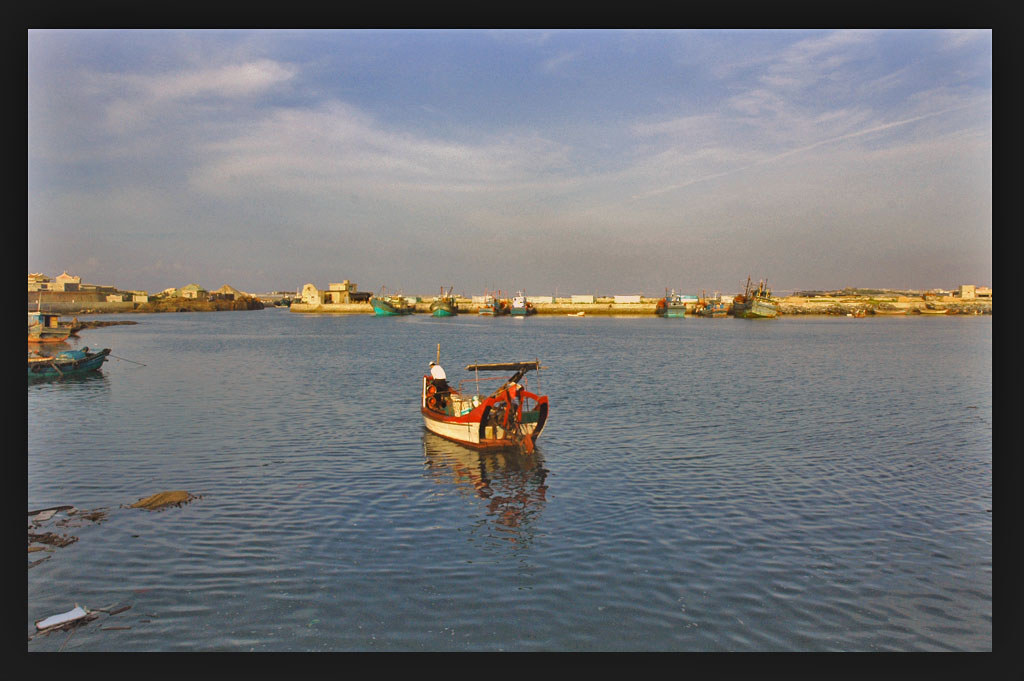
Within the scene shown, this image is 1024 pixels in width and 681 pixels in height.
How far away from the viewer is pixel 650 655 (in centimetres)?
1012

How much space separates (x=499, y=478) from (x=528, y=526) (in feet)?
17.7

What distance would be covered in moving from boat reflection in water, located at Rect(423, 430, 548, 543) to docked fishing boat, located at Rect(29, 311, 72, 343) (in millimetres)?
54320

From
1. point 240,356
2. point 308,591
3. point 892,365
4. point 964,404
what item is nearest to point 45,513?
point 308,591

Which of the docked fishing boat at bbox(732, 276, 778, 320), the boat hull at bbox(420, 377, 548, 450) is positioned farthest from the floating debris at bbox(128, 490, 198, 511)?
the docked fishing boat at bbox(732, 276, 778, 320)

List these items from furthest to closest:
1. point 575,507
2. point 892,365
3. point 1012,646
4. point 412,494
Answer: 1. point 892,365
2. point 412,494
3. point 575,507
4. point 1012,646

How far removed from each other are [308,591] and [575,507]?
8.96 metres

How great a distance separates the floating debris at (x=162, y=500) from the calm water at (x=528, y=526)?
1.39 feet

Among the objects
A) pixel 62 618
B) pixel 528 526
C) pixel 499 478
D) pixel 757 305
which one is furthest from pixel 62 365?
pixel 757 305

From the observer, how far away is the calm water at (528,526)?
41.0 ft

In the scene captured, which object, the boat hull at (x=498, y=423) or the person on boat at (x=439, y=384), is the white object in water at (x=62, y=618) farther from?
the person on boat at (x=439, y=384)

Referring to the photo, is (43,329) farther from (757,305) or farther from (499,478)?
(757,305)

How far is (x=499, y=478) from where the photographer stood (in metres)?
23.5

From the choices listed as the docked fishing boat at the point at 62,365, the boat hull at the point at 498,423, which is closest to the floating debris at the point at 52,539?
the boat hull at the point at 498,423

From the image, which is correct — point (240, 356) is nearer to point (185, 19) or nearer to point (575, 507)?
point (575, 507)
